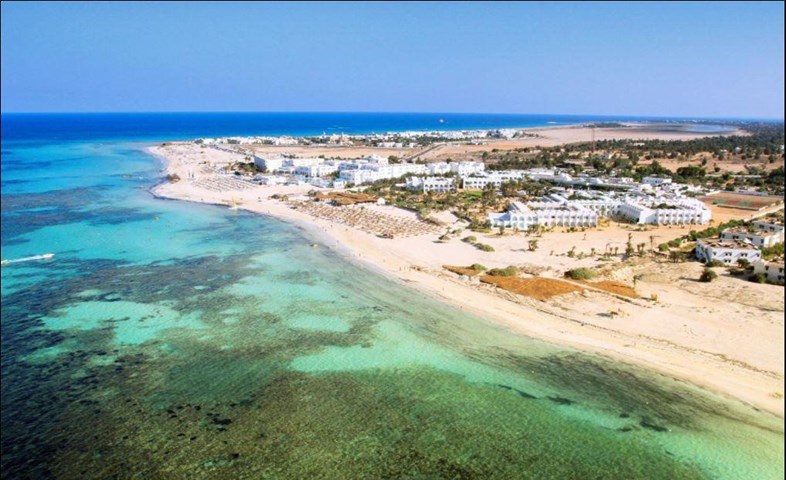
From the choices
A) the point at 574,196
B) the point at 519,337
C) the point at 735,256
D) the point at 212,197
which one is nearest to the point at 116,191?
the point at 212,197

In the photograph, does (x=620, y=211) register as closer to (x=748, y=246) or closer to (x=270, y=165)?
(x=748, y=246)

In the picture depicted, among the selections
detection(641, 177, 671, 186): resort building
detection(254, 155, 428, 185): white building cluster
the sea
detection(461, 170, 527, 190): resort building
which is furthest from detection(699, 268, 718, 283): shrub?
detection(254, 155, 428, 185): white building cluster

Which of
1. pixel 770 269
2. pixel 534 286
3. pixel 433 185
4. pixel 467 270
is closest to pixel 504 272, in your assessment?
pixel 467 270

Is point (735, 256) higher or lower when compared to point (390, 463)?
higher

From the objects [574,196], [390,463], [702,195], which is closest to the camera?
[390,463]

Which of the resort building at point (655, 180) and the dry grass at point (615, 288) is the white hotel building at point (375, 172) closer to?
the resort building at point (655, 180)

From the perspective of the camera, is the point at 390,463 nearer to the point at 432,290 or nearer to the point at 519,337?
the point at 519,337

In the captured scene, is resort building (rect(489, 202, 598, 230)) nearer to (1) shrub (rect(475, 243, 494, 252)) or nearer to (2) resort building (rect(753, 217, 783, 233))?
(1) shrub (rect(475, 243, 494, 252))
